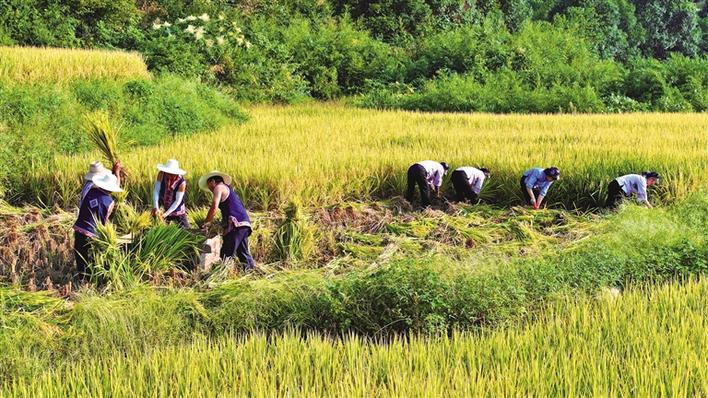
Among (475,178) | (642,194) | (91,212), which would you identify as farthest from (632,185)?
(91,212)

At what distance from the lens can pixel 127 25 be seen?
16.6 metres

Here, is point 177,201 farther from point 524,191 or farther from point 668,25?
point 668,25

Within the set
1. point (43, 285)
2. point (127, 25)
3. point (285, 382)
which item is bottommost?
point (43, 285)

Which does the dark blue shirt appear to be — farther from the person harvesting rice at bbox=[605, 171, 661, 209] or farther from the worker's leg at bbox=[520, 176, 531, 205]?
the person harvesting rice at bbox=[605, 171, 661, 209]

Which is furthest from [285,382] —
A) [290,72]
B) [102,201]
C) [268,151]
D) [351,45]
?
[351,45]

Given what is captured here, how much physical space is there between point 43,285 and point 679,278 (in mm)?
4443

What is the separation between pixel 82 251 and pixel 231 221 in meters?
1.05

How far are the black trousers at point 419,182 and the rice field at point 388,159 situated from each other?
1.55 feet

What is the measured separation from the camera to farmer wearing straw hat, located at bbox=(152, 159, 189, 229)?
582cm

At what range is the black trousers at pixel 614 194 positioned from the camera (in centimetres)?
658

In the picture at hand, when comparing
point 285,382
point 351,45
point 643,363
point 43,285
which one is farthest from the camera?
Result: point 351,45

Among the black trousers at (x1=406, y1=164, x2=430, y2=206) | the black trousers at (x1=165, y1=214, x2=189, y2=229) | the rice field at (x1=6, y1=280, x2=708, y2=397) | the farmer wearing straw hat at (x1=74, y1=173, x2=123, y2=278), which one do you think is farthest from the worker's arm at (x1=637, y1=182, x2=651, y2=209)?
the farmer wearing straw hat at (x1=74, y1=173, x2=123, y2=278)

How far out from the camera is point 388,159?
7840mm

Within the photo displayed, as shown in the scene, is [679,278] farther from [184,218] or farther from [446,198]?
[184,218]
